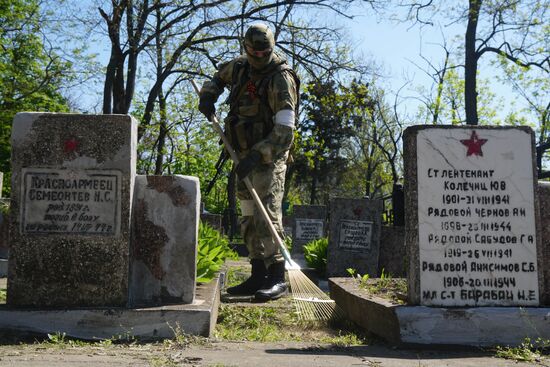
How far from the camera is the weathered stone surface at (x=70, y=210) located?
376 centimetres

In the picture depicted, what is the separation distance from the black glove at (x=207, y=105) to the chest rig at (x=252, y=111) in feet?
0.58

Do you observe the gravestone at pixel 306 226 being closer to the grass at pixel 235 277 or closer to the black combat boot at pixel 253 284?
the grass at pixel 235 277

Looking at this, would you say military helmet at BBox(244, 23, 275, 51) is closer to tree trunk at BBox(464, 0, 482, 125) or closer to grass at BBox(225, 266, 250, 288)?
grass at BBox(225, 266, 250, 288)

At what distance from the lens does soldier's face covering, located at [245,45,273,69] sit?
5.19m

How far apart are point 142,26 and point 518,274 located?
13192 mm

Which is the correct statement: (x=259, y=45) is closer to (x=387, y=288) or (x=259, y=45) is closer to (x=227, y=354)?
(x=387, y=288)

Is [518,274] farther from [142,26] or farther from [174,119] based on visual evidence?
[174,119]

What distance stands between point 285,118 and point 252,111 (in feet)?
1.35

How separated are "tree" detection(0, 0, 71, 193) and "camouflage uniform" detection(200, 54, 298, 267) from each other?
14818 millimetres

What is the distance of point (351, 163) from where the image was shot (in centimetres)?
4828

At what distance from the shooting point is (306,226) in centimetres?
1570

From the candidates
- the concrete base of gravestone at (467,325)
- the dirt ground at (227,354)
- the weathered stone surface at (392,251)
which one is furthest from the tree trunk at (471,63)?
the dirt ground at (227,354)

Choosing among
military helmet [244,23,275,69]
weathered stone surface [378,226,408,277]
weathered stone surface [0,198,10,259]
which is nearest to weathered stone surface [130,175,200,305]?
military helmet [244,23,275,69]

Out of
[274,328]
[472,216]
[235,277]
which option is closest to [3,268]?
[235,277]
